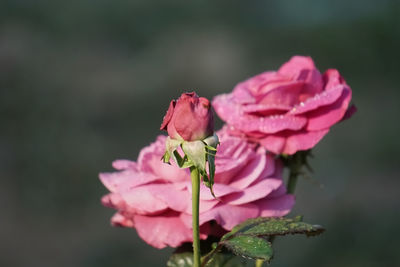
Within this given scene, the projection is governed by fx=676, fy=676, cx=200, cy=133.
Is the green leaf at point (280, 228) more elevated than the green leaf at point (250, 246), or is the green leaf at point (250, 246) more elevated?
the green leaf at point (280, 228)

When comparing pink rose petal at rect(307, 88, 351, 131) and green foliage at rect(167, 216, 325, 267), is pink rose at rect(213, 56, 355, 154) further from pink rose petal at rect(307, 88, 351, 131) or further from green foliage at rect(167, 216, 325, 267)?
green foliage at rect(167, 216, 325, 267)

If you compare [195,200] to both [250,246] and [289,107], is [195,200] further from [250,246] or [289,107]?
[289,107]

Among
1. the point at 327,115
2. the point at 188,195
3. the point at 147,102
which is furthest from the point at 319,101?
the point at 147,102

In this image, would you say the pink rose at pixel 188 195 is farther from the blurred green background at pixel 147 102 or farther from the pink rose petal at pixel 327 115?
the blurred green background at pixel 147 102

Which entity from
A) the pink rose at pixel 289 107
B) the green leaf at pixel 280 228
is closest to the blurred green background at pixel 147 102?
the pink rose at pixel 289 107

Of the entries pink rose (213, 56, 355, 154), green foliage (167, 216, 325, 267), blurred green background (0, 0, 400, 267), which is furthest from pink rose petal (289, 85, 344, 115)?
blurred green background (0, 0, 400, 267)

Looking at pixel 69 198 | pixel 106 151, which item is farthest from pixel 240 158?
pixel 106 151
